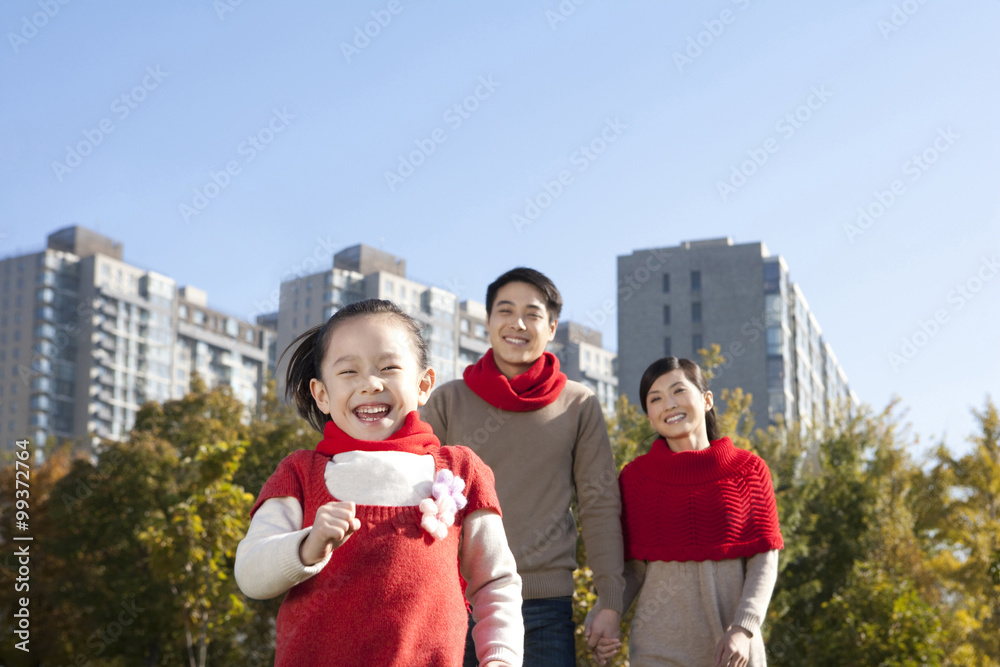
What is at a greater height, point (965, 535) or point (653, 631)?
point (965, 535)

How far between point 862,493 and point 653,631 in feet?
62.4

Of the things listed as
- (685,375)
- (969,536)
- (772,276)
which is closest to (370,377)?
(685,375)

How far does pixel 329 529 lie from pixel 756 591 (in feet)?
6.72

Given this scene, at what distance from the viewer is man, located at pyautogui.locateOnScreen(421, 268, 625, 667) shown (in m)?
3.56

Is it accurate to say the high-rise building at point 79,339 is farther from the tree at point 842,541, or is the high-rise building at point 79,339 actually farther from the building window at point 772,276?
the tree at point 842,541

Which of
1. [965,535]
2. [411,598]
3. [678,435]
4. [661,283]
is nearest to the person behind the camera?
[411,598]

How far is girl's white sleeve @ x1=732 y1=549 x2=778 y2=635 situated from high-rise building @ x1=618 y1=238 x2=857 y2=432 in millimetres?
46030

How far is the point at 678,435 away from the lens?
154 inches

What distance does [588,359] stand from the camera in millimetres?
88250

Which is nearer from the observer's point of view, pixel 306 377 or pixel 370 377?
pixel 370 377

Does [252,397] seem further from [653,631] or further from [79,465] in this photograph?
[653,631]

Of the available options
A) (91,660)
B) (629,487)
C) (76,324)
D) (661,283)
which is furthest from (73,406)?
(629,487)

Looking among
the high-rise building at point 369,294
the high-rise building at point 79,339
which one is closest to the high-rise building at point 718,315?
the high-rise building at point 369,294

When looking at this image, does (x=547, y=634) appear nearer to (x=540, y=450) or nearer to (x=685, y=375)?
(x=540, y=450)
